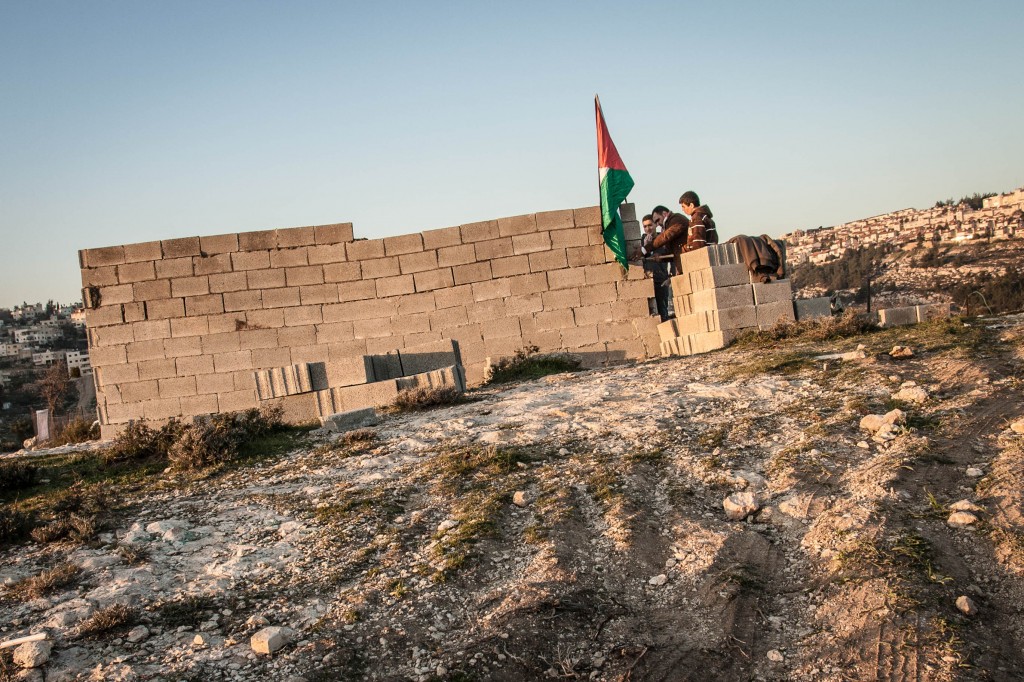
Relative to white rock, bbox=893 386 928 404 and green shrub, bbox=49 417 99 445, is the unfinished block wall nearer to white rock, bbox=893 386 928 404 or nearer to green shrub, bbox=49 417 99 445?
green shrub, bbox=49 417 99 445

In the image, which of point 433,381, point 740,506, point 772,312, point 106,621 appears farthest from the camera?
point 772,312

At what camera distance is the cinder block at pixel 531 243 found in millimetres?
13734

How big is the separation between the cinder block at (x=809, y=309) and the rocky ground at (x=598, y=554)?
402cm

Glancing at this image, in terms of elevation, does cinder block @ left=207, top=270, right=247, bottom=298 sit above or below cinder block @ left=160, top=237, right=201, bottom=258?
below

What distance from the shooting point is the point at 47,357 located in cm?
4928

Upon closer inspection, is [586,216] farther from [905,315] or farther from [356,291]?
[905,315]

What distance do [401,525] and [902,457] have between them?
3556mm

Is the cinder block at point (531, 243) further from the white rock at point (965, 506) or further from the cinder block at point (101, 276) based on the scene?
the white rock at point (965, 506)

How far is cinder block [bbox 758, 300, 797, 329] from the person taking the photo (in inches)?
462

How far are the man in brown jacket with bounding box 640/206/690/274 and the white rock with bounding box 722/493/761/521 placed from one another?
8.35 meters

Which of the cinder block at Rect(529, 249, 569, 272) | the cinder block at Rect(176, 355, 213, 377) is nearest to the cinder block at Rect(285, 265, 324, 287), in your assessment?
the cinder block at Rect(176, 355, 213, 377)

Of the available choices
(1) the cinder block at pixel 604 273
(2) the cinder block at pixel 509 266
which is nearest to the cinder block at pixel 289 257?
(2) the cinder block at pixel 509 266

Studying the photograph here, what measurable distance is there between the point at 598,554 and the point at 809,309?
7.98 meters

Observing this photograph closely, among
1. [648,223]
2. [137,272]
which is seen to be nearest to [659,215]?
[648,223]
